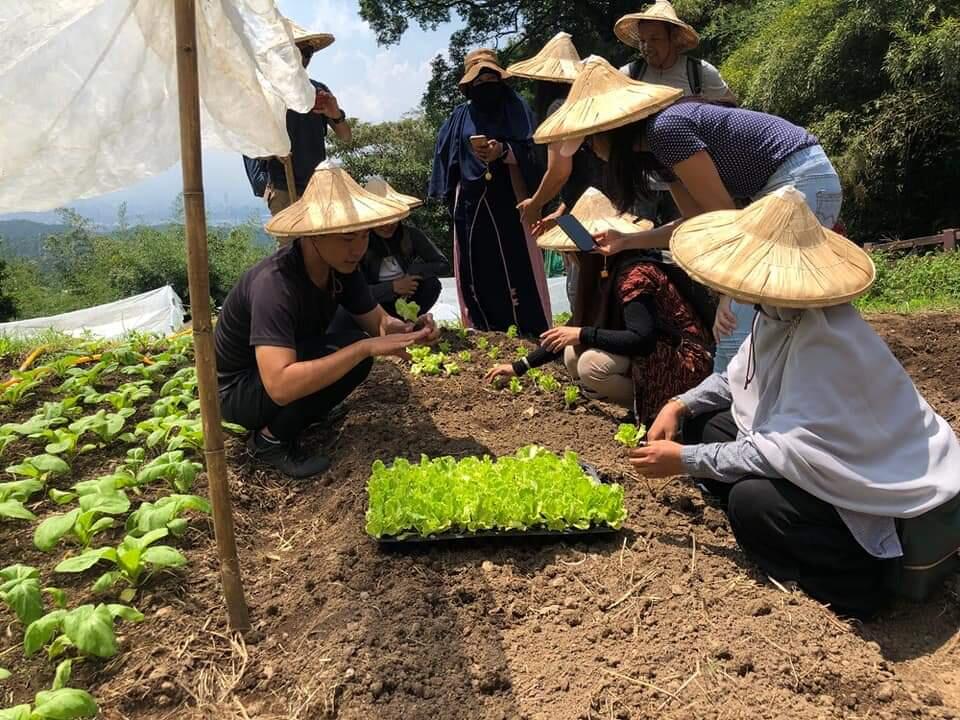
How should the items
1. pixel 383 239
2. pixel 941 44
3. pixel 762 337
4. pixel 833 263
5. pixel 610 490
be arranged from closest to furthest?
pixel 833 263
pixel 762 337
pixel 610 490
pixel 383 239
pixel 941 44

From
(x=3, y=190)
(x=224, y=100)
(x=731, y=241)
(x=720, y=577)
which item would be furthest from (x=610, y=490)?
(x=3, y=190)

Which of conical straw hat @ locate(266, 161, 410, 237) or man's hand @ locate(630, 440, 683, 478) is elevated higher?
conical straw hat @ locate(266, 161, 410, 237)

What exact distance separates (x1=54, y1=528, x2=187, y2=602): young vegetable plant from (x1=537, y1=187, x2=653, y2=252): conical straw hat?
219 cm

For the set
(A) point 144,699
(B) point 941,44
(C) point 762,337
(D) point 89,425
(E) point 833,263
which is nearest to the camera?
(A) point 144,699

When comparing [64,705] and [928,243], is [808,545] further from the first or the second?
[928,243]

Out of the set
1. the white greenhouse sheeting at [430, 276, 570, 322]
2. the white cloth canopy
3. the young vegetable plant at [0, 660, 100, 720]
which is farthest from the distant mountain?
the young vegetable plant at [0, 660, 100, 720]

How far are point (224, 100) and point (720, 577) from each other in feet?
6.90

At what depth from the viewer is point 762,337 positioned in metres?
2.25

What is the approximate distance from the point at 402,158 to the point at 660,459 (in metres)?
16.6

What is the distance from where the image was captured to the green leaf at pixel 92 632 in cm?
186

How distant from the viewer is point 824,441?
1983mm

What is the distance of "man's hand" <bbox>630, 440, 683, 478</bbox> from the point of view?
89.2 inches

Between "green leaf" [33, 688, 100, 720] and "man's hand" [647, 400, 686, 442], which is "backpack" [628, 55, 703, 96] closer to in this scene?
"man's hand" [647, 400, 686, 442]

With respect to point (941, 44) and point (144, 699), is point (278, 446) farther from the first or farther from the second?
point (941, 44)
